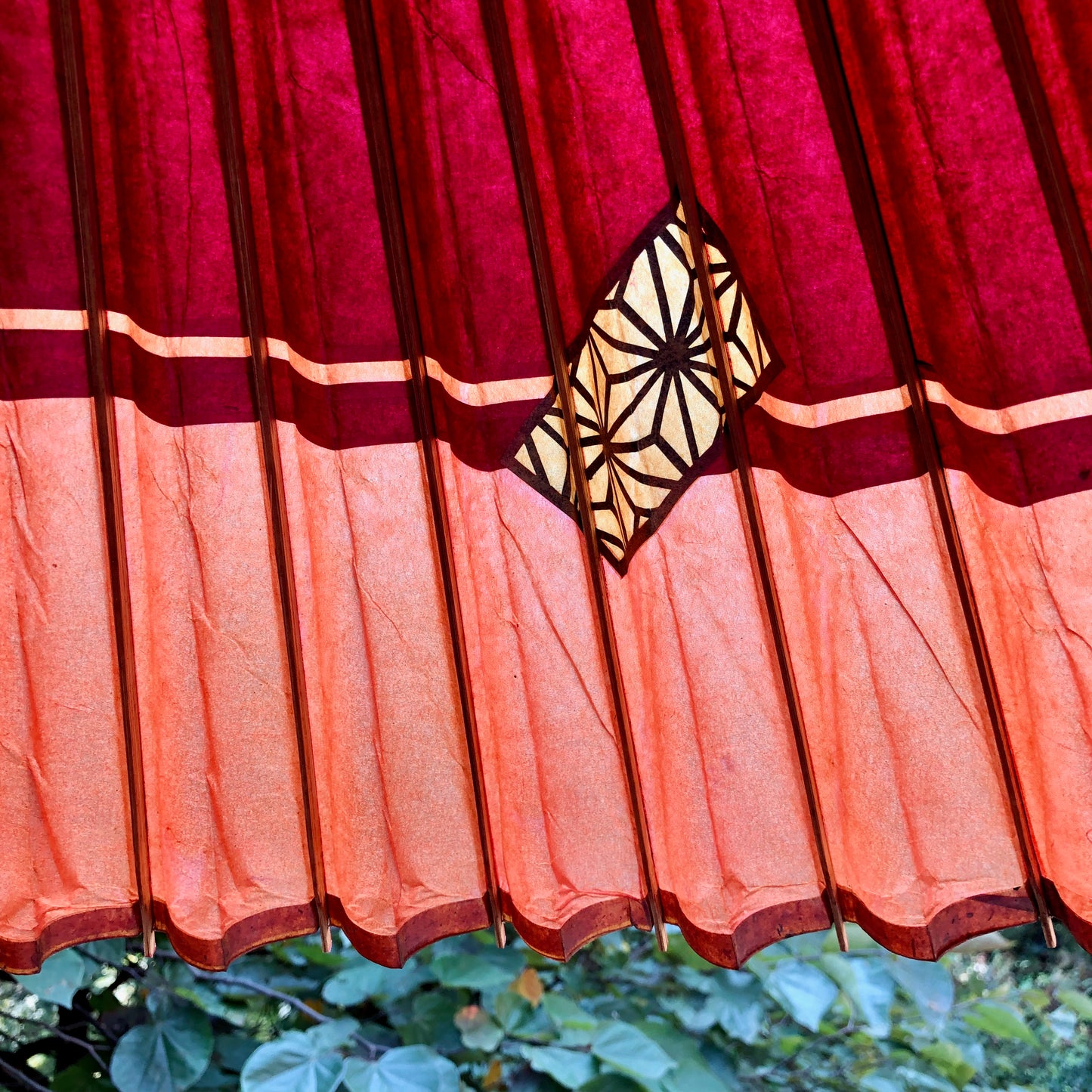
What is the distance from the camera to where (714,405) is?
112cm

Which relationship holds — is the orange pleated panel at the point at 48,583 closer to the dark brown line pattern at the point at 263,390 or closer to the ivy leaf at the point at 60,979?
the dark brown line pattern at the point at 263,390

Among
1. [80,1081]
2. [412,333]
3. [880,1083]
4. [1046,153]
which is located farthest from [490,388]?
[880,1083]

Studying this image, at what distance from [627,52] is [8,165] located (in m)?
0.67

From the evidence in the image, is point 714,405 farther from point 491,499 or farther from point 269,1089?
point 269,1089

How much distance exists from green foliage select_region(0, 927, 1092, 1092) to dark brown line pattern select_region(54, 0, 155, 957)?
3.53 feet

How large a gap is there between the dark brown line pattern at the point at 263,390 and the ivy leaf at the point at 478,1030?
50.1 inches

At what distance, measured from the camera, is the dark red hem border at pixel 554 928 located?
100 centimetres

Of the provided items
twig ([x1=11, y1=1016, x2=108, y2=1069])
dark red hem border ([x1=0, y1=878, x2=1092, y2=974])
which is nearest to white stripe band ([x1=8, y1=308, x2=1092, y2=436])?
dark red hem border ([x1=0, y1=878, x2=1092, y2=974])

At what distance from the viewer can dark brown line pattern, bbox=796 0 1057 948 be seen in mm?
1011

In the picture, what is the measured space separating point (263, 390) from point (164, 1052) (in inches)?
62.0

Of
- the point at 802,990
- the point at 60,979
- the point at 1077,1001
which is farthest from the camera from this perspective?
the point at 1077,1001

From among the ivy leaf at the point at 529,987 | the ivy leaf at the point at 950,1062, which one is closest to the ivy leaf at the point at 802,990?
the ivy leaf at the point at 950,1062

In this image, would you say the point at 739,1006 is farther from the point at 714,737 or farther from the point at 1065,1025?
the point at 714,737

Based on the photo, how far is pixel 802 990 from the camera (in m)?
2.30
